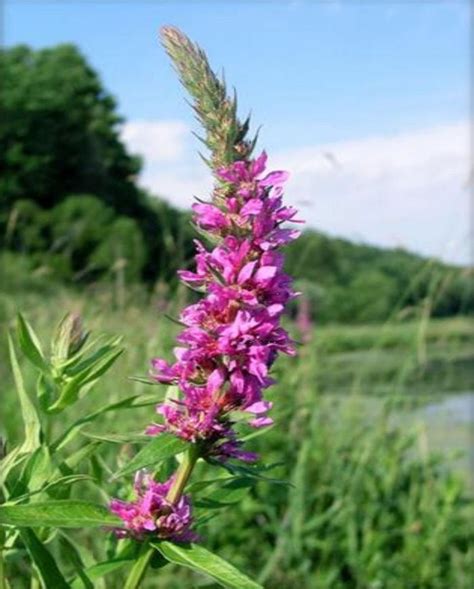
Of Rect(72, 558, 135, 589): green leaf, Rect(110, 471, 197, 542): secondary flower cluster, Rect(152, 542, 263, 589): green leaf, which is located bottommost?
Rect(72, 558, 135, 589): green leaf

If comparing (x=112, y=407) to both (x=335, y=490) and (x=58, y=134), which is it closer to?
(x=335, y=490)

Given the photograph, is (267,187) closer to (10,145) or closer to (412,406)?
(412,406)

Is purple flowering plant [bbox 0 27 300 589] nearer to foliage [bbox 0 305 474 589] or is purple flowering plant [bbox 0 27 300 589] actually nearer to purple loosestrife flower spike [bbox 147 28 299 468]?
purple loosestrife flower spike [bbox 147 28 299 468]

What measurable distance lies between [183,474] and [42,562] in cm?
19

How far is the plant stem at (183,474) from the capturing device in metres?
1.10

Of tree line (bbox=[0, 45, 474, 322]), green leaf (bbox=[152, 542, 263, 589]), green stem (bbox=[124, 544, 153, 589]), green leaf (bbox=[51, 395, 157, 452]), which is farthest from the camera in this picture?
tree line (bbox=[0, 45, 474, 322])

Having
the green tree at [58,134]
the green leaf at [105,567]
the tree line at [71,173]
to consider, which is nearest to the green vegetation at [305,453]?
the green leaf at [105,567]

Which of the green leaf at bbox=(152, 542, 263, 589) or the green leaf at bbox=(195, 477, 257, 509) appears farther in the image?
the green leaf at bbox=(195, 477, 257, 509)

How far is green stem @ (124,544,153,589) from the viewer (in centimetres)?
109

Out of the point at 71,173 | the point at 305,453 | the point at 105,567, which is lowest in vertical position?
the point at 305,453

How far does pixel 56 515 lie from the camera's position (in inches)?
40.7

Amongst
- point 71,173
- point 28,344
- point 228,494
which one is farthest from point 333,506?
point 71,173

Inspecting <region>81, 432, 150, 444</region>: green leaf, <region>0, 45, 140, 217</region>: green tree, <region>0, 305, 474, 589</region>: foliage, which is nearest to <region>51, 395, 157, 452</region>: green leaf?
<region>81, 432, 150, 444</region>: green leaf

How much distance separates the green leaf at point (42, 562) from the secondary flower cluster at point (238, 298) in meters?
0.21
